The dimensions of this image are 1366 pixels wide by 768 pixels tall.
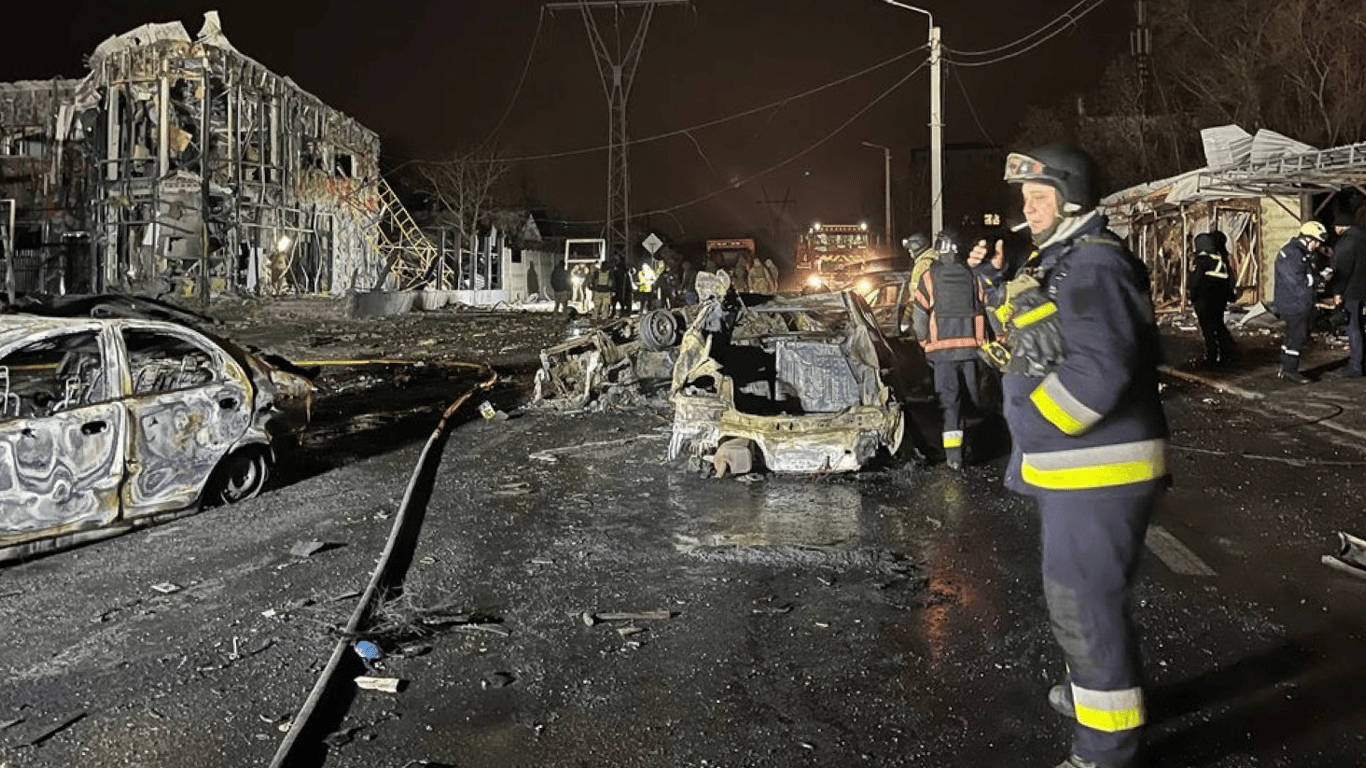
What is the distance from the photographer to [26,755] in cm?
343

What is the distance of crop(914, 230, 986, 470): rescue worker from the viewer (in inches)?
314

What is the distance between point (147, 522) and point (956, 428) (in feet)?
20.2

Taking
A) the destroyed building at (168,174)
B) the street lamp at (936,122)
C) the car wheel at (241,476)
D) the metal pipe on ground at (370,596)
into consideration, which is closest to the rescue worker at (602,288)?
the street lamp at (936,122)

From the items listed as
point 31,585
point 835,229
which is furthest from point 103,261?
point 31,585

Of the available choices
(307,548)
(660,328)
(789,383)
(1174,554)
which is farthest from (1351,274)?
(307,548)

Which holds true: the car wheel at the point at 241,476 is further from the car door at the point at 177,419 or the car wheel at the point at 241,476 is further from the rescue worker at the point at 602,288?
the rescue worker at the point at 602,288

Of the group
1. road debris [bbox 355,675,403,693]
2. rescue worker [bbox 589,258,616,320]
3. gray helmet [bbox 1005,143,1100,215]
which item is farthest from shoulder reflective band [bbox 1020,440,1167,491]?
rescue worker [bbox 589,258,616,320]

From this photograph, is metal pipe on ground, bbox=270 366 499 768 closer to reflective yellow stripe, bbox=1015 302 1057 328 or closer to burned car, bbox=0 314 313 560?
burned car, bbox=0 314 313 560

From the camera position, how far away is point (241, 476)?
291 inches

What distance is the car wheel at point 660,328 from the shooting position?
11477mm

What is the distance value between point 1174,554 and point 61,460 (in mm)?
6596

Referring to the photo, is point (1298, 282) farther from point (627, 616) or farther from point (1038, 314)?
point (1038, 314)

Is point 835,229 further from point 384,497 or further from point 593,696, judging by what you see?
point 593,696

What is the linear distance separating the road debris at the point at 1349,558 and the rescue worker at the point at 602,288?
18415 mm
